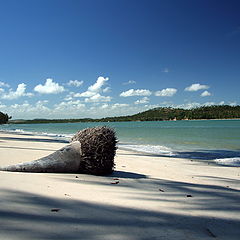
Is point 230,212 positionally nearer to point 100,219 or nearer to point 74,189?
point 100,219

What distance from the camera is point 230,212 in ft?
10.9

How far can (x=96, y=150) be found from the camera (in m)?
5.88

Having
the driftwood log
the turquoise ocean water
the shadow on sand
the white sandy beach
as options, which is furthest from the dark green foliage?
the shadow on sand

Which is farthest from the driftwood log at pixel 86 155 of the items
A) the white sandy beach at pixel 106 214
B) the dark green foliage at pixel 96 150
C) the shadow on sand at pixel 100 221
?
the shadow on sand at pixel 100 221

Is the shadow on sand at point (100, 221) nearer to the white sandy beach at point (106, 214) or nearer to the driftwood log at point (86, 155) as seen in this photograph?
the white sandy beach at point (106, 214)

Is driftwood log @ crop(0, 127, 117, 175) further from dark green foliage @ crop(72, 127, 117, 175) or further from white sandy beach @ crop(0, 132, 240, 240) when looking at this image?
white sandy beach @ crop(0, 132, 240, 240)

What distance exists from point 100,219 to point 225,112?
16709 cm

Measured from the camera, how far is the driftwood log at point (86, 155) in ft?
18.5

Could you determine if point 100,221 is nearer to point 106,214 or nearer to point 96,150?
point 106,214

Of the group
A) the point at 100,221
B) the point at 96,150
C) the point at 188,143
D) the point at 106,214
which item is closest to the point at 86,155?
the point at 96,150

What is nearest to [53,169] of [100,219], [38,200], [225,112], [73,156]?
[73,156]

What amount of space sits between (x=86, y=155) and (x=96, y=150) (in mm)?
254

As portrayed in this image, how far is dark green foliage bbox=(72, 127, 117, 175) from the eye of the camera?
19.3ft

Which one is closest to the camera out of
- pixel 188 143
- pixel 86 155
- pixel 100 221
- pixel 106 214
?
pixel 100 221
